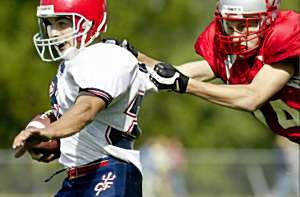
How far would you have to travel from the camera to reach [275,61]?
588cm

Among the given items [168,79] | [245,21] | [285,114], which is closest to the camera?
[168,79]

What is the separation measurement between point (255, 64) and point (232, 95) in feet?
0.92

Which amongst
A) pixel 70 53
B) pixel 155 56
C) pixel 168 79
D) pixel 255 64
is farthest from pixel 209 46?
pixel 155 56

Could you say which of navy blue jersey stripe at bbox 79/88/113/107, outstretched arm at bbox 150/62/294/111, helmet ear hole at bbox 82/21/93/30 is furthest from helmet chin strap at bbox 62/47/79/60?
outstretched arm at bbox 150/62/294/111

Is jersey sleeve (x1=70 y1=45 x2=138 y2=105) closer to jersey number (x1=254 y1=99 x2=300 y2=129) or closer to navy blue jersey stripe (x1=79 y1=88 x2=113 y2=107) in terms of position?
navy blue jersey stripe (x1=79 y1=88 x2=113 y2=107)

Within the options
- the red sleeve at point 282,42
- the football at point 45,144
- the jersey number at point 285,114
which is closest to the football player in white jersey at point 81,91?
the football at point 45,144

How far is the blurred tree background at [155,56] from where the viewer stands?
747 inches

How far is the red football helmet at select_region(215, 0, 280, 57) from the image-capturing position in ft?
19.4

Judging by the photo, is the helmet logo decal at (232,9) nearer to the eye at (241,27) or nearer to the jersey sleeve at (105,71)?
the eye at (241,27)

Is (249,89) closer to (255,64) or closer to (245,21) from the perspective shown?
(255,64)

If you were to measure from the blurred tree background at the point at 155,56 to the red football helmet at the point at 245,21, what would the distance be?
11.9 metres

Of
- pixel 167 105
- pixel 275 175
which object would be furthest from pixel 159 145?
pixel 167 105

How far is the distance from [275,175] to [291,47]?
31.4 ft

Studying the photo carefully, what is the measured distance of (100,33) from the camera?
17.8ft
